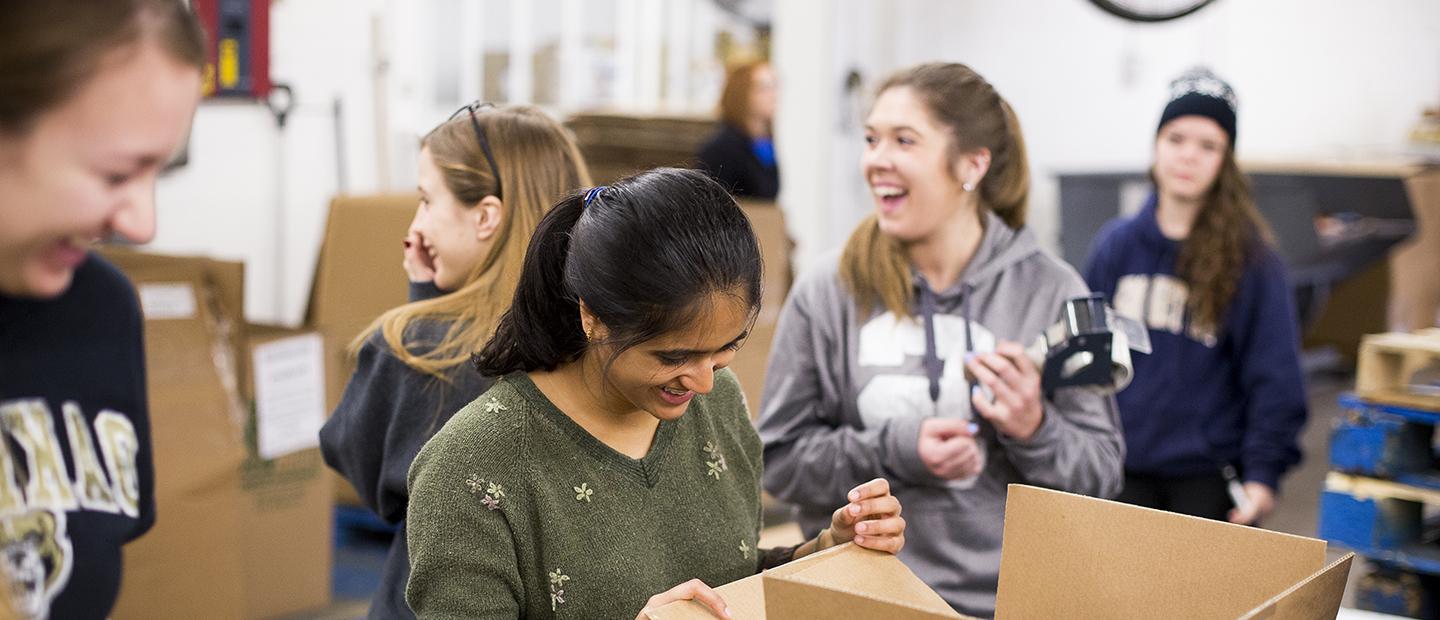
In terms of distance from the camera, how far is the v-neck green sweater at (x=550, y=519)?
4.01 feet

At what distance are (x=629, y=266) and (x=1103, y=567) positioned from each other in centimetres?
52

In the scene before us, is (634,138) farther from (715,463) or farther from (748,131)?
(715,463)

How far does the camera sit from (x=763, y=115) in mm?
5348

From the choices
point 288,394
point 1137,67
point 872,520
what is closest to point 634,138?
point 288,394

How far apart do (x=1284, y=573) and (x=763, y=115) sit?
4.25 metres

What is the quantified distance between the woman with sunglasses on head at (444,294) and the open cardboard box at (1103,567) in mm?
548

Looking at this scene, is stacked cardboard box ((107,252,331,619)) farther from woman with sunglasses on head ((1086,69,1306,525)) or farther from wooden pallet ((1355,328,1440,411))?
wooden pallet ((1355,328,1440,411))

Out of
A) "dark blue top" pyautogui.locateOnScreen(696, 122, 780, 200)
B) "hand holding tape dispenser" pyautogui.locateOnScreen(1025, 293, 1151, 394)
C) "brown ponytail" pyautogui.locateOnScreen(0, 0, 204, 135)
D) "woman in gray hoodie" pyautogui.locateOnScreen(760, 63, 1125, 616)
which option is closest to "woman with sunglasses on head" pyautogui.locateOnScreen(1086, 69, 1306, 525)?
"woman in gray hoodie" pyautogui.locateOnScreen(760, 63, 1125, 616)

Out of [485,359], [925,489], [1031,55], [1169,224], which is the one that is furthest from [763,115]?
[485,359]

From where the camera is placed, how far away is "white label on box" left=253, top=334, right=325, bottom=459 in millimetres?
3158

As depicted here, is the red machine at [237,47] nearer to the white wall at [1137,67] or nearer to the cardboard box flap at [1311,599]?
the white wall at [1137,67]

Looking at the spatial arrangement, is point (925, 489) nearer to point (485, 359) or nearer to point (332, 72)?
point (485, 359)

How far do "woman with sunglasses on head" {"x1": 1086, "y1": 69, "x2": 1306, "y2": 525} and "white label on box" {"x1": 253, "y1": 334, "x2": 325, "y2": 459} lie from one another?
183 centimetres

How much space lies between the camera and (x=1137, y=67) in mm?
7258
